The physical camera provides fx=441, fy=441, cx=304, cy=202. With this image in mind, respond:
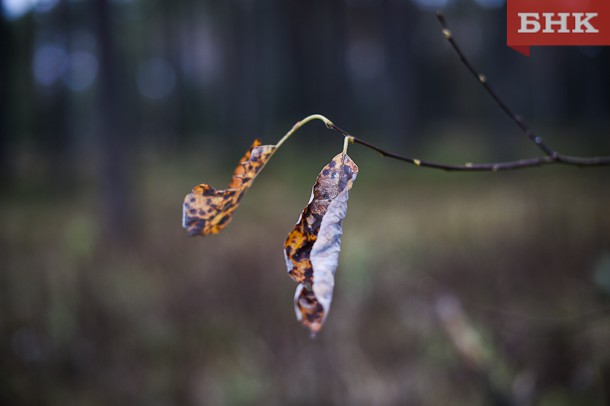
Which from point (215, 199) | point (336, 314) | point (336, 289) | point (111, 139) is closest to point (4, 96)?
point (111, 139)

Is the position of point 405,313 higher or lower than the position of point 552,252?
lower

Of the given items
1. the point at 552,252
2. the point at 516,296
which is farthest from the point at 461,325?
the point at 552,252

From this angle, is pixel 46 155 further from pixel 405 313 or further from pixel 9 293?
pixel 405 313

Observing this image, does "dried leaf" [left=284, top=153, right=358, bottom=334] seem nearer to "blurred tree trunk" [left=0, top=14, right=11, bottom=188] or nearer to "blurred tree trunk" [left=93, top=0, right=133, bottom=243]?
"blurred tree trunk" [left=93, top=0, right=133, bottom=243]

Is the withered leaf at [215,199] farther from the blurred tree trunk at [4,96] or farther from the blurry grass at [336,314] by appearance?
the blurred tree trunk at [4,96]

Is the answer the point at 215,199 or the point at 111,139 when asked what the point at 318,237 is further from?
the point at 111,139
